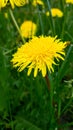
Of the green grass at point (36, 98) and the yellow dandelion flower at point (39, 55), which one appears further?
the green grass at point (36, 98)

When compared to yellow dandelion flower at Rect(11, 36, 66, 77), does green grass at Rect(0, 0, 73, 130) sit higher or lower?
lower

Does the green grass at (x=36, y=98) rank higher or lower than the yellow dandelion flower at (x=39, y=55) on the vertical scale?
lower

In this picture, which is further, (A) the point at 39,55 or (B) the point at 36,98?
(B) the point at 36,98

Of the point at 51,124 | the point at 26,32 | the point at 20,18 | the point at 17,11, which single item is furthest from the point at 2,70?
the point at 17,11

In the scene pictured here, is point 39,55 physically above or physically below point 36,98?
above

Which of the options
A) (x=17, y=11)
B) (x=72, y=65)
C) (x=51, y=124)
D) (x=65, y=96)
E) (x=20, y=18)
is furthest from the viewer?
(x=17, y=11)

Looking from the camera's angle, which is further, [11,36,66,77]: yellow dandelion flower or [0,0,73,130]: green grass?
[0,0,73,130]: green grass

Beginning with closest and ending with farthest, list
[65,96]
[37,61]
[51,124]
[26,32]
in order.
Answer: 1. [37,61]
2. [51,124]
3. [65,96]
4. [26,32]

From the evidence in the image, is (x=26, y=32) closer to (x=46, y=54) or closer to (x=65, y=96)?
(x=65, y=96)
